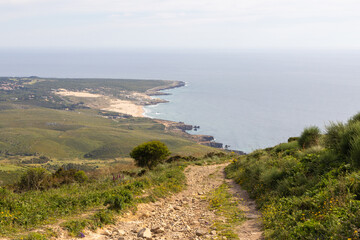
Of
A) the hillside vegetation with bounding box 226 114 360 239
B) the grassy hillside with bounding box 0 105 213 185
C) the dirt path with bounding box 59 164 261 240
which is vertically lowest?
the grassy hillside with bounding box 0 105 213 185

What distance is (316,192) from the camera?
6.70 m

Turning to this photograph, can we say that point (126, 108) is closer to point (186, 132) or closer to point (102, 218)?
point (186, 132)

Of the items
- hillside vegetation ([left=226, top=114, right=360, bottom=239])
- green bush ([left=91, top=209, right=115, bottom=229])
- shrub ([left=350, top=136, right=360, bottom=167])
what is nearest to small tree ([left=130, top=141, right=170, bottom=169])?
hillside vegetation ([left=226, top=114, right=360, bottom=239])

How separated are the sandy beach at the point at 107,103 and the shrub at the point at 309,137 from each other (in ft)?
367

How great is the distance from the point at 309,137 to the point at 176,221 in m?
8.96

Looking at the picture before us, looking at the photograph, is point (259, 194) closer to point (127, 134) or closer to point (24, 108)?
point (127, 134)

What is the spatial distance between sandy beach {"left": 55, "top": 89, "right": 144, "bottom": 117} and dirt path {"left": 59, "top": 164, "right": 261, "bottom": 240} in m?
115

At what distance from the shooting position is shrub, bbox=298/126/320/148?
43.1 ft

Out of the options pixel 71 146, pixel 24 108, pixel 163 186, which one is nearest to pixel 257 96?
pixel 71 146

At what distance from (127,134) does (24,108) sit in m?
68.9

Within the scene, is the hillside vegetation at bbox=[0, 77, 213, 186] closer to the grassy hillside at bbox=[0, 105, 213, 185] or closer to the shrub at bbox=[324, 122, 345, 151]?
the grassy hillside at bbox=[0, 105, 213, 185]

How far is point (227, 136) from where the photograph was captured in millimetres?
87438

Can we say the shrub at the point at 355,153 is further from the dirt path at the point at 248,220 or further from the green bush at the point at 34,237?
the green bush at the point at 34,237

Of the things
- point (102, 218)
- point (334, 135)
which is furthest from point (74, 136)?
point (334, 135)
